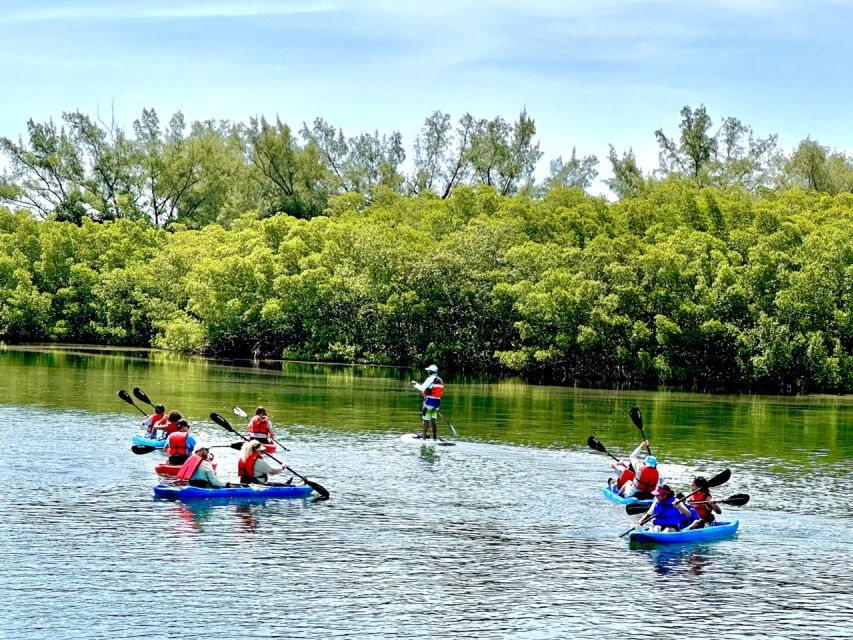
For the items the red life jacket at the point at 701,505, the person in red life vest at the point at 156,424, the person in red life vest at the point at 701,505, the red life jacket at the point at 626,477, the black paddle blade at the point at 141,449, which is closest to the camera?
the person in red life vest at the point at 701,505

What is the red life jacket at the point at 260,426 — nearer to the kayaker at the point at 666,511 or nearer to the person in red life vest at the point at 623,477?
the person in red life vest at the point at 623,477

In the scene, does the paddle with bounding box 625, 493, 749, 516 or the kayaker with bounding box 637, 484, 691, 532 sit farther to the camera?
the paddle with bounding box 625, 493, 749, 516

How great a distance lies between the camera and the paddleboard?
126ft

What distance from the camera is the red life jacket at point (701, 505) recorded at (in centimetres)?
2519

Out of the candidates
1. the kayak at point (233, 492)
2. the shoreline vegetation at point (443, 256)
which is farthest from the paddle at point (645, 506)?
the shoreline vegetation at point (443, 256)

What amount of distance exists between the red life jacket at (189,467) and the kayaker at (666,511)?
35.9 feet

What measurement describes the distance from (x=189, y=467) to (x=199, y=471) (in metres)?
0.27

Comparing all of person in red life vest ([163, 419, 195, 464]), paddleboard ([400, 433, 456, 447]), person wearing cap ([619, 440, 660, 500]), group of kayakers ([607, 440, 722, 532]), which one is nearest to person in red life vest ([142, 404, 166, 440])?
person in red life vest ([163, 419, 195, 464])

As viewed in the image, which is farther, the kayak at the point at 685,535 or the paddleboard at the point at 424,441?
the paddleboard at the point at 424,441

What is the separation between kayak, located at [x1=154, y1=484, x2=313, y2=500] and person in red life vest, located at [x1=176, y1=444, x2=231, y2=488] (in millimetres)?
202

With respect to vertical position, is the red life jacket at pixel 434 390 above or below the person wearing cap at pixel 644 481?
above

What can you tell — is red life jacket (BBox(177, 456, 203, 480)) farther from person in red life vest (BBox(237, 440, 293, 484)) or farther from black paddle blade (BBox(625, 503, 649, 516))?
black paddle blade (BBox(625, 503, 649, 516))

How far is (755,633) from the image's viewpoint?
18.6 meters

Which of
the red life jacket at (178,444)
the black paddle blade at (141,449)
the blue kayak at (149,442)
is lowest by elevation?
the black paddle blade at (141,449)
